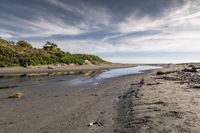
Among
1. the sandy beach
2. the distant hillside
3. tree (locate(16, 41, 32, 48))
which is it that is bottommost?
the sandy beach

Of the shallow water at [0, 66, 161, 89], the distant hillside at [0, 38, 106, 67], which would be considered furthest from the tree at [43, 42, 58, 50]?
the shallow water at [0, 66, 161, 89]

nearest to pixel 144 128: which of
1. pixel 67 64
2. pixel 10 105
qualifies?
pixel 10 105

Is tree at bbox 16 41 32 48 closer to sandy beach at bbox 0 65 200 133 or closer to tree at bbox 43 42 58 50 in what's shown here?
tree at bbox 43 42 58 50

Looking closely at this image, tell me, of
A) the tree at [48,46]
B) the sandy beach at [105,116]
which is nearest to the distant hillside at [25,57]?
the tree at [48,46]

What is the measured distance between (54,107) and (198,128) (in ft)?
27.2

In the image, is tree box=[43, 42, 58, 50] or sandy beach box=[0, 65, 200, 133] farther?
tree box=[43, 42, 58, 50]

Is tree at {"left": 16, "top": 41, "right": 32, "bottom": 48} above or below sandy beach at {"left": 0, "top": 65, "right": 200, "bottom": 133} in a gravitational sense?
above

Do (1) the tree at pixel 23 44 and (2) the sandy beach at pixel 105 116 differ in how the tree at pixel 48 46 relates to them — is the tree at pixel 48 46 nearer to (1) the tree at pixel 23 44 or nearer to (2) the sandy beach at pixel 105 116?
(1) the tree at pixel 23 44

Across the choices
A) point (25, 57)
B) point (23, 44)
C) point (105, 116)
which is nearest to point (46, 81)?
point (105, 116)

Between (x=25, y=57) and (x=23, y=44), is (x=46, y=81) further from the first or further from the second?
(x=23, y=44)

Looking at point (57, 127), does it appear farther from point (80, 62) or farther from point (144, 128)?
point (80, 62)

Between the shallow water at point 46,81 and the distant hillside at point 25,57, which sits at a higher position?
the distant hillside at point 25,57

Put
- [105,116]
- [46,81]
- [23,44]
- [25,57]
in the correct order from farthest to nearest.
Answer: [23,44], [25,57], [46,81], [105,116]

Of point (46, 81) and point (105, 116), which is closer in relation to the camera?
point (105, 116)
